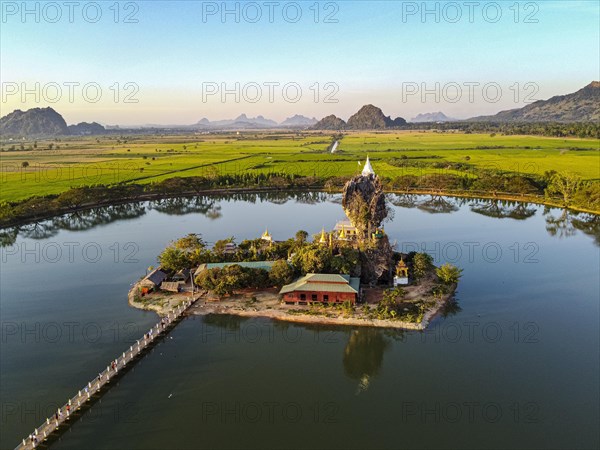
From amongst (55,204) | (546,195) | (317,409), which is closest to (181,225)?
(55,204)

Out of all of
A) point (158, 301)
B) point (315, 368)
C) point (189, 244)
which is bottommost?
point (315, 368)

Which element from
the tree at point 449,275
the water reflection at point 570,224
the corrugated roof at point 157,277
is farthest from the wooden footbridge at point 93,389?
the water reflection at point 570,224

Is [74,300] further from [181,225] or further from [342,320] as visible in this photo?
[181,225]

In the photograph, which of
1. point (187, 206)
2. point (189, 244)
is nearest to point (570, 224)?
point (189, 244)

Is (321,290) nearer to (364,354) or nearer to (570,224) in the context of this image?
(364,354)

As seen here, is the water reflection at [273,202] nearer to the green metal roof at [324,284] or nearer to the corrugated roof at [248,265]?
the corrugated roof at [248,265]

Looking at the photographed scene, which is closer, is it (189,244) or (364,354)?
(364,354)
